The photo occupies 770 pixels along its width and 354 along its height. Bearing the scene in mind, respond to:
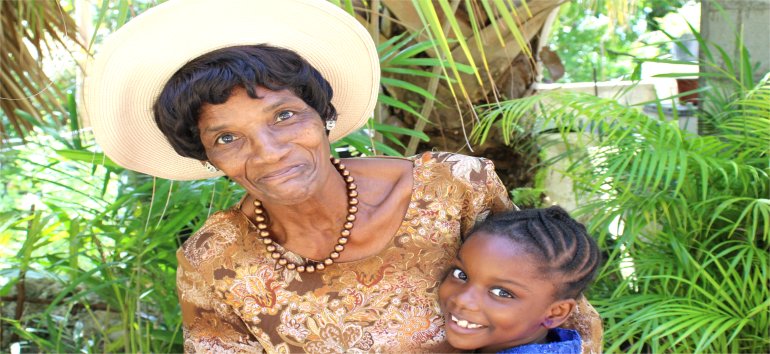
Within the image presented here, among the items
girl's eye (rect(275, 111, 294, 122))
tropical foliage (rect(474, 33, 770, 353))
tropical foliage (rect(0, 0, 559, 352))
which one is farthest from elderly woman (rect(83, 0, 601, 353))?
tropical foliage (rect(474, 33, 770, 353))

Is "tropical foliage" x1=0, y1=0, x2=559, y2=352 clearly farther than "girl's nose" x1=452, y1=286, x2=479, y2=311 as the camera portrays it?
Yes

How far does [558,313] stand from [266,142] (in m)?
0.79

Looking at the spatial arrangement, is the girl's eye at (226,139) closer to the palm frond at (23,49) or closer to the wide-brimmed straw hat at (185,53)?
the wide-brimmed straw hat at (185,53)

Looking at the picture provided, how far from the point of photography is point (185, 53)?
6.49ft

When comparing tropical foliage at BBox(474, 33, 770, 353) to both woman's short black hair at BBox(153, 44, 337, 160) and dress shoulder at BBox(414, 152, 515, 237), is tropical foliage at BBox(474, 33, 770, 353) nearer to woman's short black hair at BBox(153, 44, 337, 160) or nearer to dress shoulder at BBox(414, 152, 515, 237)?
dress shoulder at BBox(414, 152, 515, 237)

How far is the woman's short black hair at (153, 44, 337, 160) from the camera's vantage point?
1.92 metres

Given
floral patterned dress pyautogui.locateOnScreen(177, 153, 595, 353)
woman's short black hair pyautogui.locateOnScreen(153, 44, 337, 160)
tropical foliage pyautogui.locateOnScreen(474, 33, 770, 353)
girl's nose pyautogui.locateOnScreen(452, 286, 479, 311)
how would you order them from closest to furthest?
woman's short black hair pyautogui.locateOnScreen(153, 44, 337, 160) < girl's nose pyautogui.locateOnScreen(452, 286, 479, 311) < floral patterned dress pyautogui.locateOnScreen(177, 153, 595, 353) < tropical foliage pyautogui.locateOnScreen(474, 33, 770, 353)

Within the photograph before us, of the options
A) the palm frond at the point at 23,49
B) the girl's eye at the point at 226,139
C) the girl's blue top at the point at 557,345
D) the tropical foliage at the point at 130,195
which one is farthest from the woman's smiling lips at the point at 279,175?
the palm frond at the point at 23,49

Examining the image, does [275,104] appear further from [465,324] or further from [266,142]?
[465,324]

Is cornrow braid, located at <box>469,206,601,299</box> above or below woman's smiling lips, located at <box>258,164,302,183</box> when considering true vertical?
below

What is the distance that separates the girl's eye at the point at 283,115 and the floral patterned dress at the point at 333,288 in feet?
1.27

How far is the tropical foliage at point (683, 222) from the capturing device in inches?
120

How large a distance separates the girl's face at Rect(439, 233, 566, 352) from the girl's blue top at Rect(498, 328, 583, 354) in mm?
33

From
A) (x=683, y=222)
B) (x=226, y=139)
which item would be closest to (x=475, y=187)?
(x=226, y=139)
